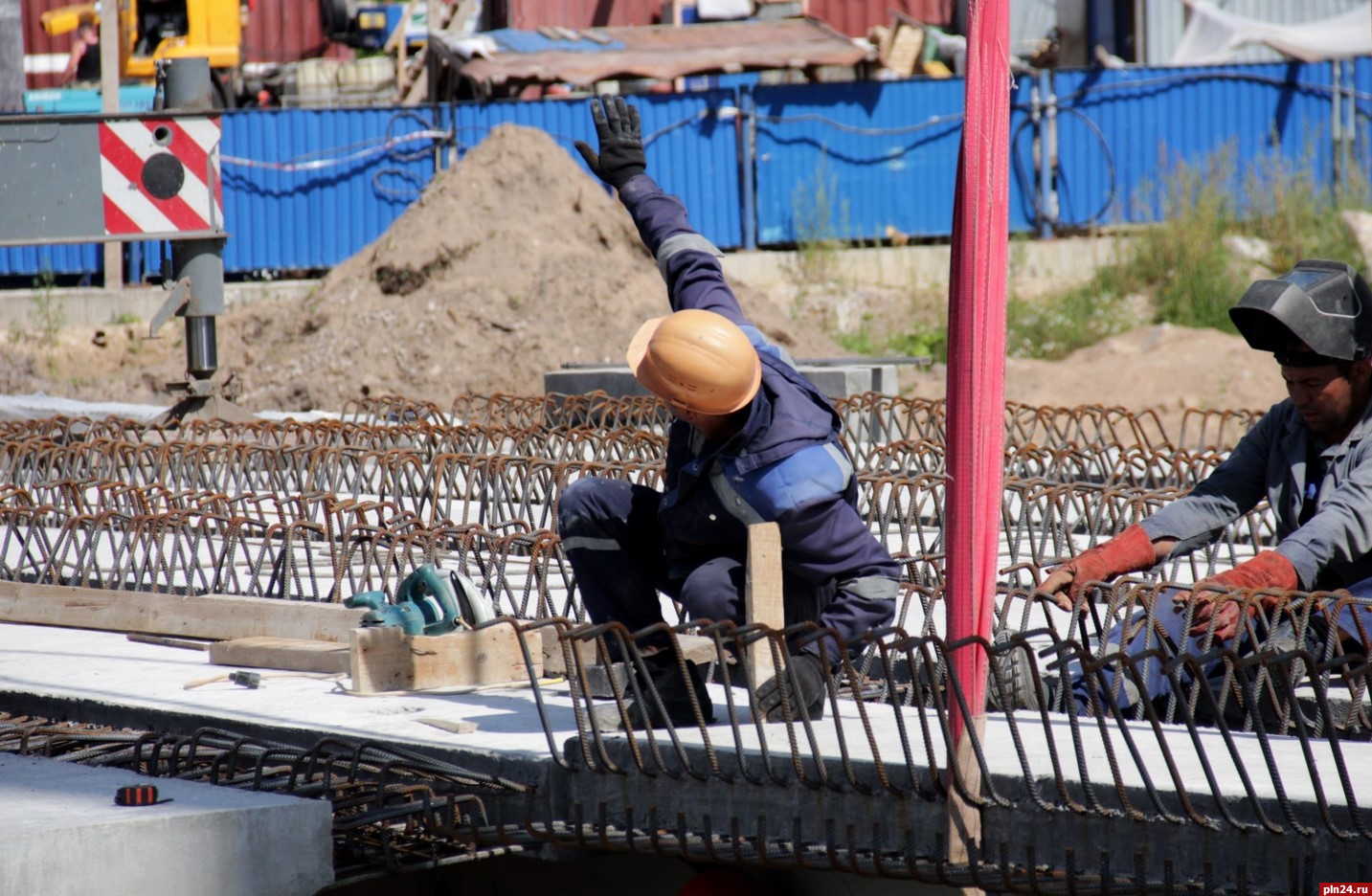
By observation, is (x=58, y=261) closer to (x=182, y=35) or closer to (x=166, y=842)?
(x=182, y=35)

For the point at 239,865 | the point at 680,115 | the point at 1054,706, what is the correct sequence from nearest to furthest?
the point at 239,865, the point at 1054,706, the point at 680,115

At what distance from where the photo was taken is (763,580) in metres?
4.01

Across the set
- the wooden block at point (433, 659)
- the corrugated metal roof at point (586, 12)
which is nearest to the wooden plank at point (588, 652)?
the wooden block at point (433, 659)

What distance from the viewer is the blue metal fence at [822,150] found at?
1839 centimetres

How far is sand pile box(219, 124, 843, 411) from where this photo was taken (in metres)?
13.3

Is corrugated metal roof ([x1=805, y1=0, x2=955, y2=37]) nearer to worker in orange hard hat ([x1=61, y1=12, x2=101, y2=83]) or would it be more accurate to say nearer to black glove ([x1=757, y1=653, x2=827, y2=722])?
worker in orange hard hat ([x1=61, y1=12, x2=101, y2=83])

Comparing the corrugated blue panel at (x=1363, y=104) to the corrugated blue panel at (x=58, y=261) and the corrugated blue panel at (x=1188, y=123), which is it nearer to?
the corrugated blue panel at (x=1188, y=123)

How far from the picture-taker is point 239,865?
3.61m

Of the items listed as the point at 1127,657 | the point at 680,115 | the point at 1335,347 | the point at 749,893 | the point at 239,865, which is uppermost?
the point at 680,115

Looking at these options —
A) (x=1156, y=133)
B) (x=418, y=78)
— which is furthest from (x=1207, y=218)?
(x=418, y=78)

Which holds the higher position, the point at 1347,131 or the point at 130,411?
the point at 1347,131

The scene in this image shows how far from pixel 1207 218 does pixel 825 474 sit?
1440 cm

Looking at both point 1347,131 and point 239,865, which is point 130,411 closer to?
point 239,865

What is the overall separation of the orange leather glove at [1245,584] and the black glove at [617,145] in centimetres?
196
